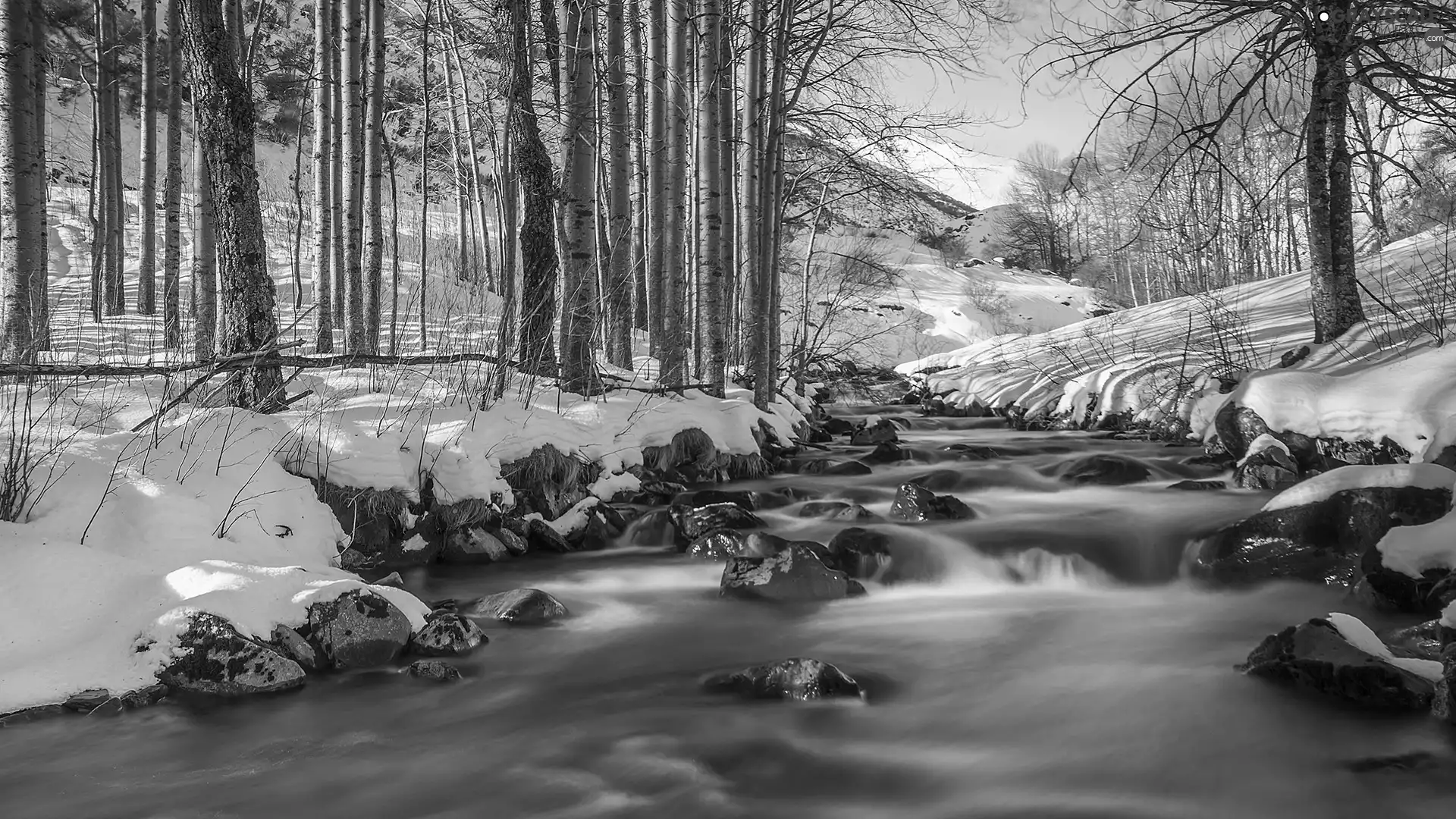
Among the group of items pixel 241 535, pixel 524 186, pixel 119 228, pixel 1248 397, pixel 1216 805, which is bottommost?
pixel 1216 805

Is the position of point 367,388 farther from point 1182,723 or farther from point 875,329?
point 875,329

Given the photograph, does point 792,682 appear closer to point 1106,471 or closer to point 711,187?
point 1106,471

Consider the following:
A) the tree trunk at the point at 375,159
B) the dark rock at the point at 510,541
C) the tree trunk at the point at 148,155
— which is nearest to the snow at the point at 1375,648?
the dark rock at the point at 510,541

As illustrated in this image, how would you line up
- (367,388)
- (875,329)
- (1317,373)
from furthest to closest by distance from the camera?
(875,329)
(1317,373)
(367,388)

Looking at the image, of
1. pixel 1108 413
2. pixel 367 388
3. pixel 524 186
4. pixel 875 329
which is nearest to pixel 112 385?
pixel 367 388

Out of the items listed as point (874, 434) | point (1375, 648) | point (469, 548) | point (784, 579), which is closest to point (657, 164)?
point (874, 434)

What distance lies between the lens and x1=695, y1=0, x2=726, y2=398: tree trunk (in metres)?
7.64

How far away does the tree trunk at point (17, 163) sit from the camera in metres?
6.75

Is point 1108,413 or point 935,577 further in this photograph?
point 1108,413

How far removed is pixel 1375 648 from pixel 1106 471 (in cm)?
420

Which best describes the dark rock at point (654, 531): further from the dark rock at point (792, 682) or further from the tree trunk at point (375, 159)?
the tree trunk at point (375, 159)

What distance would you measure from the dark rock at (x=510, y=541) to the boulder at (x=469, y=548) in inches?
3.2

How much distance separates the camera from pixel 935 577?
5105 mm

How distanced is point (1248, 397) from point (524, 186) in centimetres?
606
